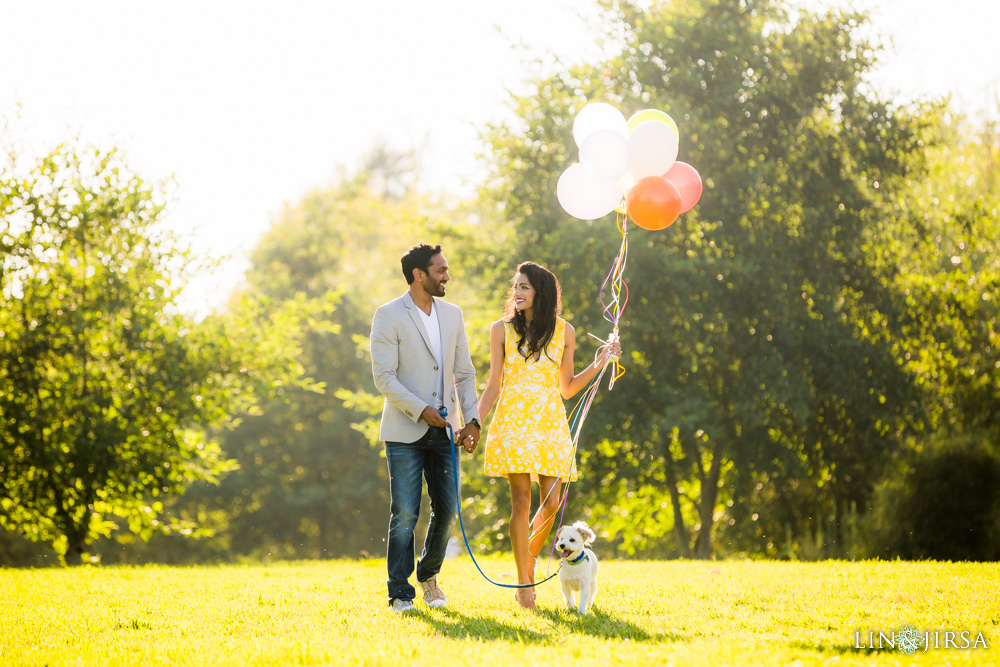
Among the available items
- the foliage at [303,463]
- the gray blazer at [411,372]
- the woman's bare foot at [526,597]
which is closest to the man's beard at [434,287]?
the gray blazer at [411,372]

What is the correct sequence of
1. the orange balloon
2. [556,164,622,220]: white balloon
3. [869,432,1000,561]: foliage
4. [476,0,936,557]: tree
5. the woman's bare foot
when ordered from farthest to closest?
[476,0,936,557]: tree, [869,432,1000,561]: foliage, the orange balloon, [556,164,622,220]: white balloon, the woman's bare foot

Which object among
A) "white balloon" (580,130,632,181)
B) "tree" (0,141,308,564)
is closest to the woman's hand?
"white balloon" (580,130,632,181)

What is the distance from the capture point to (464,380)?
20.1 ft

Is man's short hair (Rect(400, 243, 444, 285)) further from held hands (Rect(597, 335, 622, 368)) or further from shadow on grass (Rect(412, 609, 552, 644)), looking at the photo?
shadow on grass (Rect(412, 609, 552, 644))

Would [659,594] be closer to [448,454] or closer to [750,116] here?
[448,454]

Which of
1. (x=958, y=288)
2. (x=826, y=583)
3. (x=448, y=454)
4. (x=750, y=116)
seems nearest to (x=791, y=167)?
(x=750, y=116)

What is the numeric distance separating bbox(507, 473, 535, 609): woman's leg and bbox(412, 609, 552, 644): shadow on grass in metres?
0.38

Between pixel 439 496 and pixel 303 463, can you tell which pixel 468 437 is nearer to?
pixel 439 496

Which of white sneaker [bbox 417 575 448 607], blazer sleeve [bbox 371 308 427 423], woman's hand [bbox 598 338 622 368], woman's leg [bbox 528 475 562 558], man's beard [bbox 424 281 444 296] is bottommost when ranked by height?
white sneaker [bbox 417 575 448 607]

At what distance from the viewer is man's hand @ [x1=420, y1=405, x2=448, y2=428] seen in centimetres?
568

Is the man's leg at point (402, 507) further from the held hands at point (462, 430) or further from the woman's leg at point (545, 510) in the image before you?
the woman's leg at point (545, 510)

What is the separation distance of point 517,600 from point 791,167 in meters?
11.2

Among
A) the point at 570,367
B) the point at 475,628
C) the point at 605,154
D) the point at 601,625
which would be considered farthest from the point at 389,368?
the point at 605,154

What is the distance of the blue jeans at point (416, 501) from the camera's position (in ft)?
19.1
